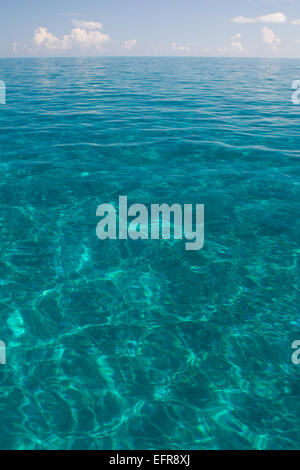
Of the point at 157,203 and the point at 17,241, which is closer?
the point at 17,241

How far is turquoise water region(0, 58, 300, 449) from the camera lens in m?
5.33

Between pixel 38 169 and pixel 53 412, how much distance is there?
36.2 ft

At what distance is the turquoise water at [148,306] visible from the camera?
5.33 metres

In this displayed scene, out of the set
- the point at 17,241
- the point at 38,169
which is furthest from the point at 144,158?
the point at 17,241

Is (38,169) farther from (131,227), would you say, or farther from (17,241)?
(131,227)

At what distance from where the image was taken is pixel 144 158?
50.0 ft

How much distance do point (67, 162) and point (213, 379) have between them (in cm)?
1214

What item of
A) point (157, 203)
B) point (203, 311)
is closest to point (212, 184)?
point (157, 203)

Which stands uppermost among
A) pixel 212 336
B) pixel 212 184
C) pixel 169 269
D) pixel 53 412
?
pixel 212 184

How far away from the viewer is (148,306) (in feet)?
24.5
